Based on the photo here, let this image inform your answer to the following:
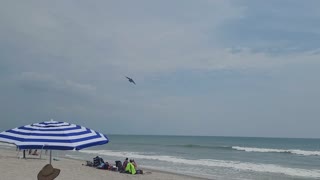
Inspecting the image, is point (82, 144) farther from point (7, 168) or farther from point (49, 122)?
point (7, 168)

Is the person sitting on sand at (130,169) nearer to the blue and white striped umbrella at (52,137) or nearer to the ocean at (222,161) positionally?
the ocean at (222,161)

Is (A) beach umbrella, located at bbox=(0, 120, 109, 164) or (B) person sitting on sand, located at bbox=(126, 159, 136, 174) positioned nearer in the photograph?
(A) beach umbrella, located at bbox=(0, 120, 109, 164)

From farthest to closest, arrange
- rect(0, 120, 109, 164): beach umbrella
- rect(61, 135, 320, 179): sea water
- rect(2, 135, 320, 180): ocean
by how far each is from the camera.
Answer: rect(61, 135, 320, 179): sea water → rect(2, 135, 320, 180): ocean → rect(0, 120, 109, 164): beach umbrella

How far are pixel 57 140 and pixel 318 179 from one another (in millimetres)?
20128

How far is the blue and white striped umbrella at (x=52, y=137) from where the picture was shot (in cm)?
578

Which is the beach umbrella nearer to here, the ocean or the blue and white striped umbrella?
the blue and white striped umbrella

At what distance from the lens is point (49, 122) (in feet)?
20.7

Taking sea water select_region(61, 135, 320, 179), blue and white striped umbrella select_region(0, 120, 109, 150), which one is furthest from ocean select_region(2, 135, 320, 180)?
blue and white striped umbrella select_region(0, 120, 109, 150)

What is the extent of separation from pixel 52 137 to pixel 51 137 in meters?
0.01

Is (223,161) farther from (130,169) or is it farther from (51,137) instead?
(51,137)

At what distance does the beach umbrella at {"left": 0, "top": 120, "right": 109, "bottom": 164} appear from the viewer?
19.0ft

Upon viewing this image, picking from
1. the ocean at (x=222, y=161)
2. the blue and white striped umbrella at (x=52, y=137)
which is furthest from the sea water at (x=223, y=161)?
the blue and white striped umbrella at (x=52, y=137)

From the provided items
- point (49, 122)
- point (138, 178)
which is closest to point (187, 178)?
point (138, 178)

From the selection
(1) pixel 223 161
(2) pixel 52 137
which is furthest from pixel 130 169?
(1) pixel 223 161
